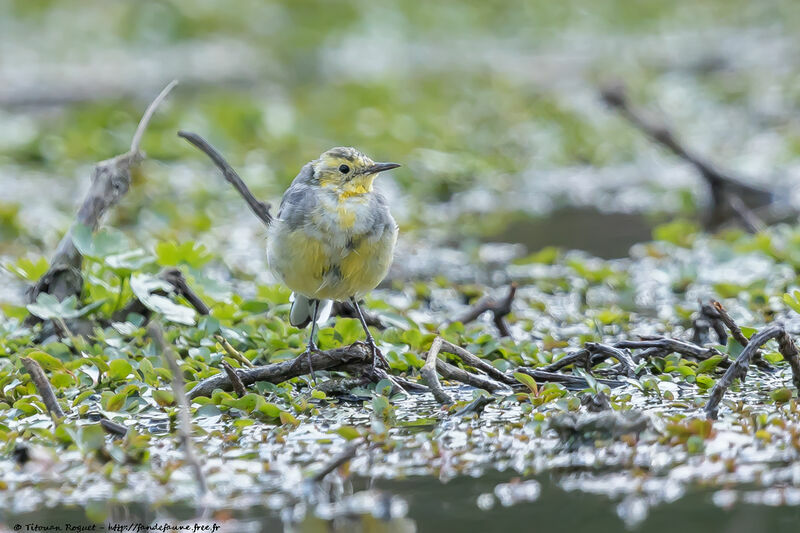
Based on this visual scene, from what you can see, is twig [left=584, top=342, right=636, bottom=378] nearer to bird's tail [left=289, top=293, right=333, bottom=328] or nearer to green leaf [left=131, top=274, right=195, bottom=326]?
bird's tail [left=289, top=293, right=333, bottom=328]

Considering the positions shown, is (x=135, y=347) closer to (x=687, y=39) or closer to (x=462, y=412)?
(x=462, y=412)

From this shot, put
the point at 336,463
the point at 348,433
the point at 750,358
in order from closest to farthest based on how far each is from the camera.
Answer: the point at 336,463, the point at 348,433, the point at 750,358

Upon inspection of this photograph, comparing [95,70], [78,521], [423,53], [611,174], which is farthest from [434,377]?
[423,53]

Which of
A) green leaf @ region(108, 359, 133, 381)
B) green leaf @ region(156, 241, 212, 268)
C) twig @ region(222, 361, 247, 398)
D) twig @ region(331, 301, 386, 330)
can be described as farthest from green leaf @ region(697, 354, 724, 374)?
green leaf @ region(156, 241, 212, 268)

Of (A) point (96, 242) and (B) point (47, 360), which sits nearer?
(B) point (47, 360)

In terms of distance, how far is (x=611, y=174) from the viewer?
1063cm

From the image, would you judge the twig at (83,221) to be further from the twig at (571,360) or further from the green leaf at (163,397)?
the twig at (571,360)

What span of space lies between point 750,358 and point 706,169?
4474 millimetres

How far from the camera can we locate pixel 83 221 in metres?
5.53

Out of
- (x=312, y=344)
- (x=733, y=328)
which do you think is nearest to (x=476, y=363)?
(x=312, y=344)

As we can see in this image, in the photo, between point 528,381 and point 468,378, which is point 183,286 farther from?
point 528,381

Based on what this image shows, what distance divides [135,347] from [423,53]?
1395 cm

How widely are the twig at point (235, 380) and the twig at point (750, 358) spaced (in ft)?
5.80

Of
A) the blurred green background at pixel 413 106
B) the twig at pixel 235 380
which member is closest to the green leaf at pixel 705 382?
the twig at pixel 235 380
